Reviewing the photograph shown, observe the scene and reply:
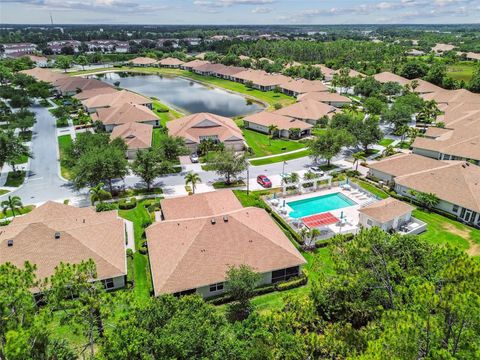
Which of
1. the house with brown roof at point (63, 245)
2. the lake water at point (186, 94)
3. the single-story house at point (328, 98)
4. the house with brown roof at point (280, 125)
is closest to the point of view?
the house with brown roof at point (63, 245)

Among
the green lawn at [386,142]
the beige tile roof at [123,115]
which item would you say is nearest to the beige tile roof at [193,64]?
the beige tile roof at [123,115]

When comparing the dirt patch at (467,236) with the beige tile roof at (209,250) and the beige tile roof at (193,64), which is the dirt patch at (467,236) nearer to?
the beige tile roof at (209,250)

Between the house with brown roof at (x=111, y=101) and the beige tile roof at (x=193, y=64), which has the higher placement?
the beige tile roof at (x=193, y=64)

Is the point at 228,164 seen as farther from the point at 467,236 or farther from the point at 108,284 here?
the point at 467,236

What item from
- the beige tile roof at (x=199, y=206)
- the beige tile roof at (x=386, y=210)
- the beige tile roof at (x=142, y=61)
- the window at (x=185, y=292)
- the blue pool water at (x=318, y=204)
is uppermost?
the beige tile roof at (x=142, y=61)

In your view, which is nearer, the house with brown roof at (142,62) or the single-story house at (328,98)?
the single-story house at (328,98)

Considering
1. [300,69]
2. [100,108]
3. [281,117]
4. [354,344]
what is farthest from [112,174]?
[300,69]

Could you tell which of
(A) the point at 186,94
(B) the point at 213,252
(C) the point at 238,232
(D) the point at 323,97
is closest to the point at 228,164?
(C) the point at 238,232

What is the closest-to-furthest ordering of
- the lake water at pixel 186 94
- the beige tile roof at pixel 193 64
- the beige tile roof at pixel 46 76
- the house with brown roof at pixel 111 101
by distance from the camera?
the house with brown roof at pixel 111 101 < the lake water at pixel 186 94 < the beige tile roof at pixel 46 76 < the beige tile roof at pixel 193 64
